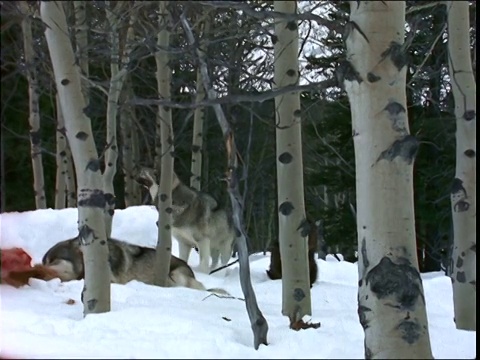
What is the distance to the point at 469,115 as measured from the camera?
5031 millimetres

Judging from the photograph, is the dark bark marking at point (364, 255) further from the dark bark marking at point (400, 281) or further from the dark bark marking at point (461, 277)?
the dark bark marking at point (461, 277)

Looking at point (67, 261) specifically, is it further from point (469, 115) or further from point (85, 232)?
point (469, 115)

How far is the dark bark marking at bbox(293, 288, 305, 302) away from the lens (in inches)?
204

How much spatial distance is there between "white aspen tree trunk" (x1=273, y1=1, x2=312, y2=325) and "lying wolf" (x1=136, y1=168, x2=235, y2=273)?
4496 millimetres

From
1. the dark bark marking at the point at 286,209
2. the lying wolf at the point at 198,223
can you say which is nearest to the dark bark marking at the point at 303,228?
the dark bark marking at the point at 286,209

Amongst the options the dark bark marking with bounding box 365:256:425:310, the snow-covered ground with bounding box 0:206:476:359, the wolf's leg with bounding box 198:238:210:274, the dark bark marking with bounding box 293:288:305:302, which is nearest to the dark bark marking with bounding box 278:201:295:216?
the dark bark marking with bounding box 293:288:305:302

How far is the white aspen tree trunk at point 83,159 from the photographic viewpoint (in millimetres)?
4445

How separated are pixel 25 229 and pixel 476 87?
21.5 ft

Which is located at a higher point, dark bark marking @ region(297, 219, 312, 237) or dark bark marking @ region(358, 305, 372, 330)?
dark bark marking @ region(297, 219, 312, 237)

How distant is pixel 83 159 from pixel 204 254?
544cm

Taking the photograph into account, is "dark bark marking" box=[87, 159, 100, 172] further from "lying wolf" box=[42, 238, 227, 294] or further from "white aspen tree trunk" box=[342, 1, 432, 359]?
"lying wolf" box=[42, 238, 227, 294]

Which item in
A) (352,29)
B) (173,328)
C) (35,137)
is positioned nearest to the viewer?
(352,29)

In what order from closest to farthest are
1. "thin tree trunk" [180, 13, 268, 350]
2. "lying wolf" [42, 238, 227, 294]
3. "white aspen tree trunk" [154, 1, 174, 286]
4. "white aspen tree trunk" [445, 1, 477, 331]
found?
"thin tree trunk" [180, 13, 268, 350], "white aspen tree trunk" [445, 1, 477, 331], "white aspen tree trunk" [154, 1, 174, 286], "lying wolf" [42, 238, 227, 294]

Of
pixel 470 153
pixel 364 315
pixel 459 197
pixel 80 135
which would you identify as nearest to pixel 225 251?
pixel 459 197
